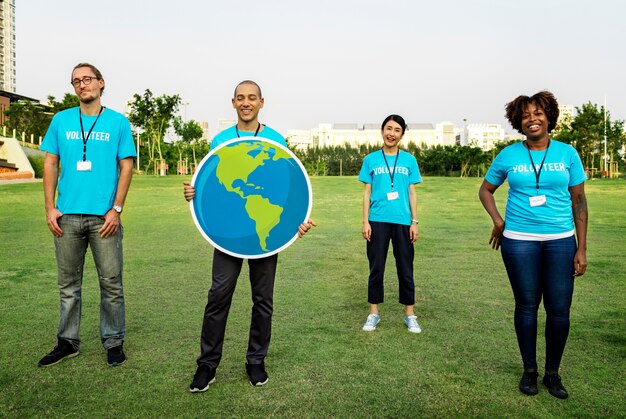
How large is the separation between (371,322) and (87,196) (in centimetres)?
270

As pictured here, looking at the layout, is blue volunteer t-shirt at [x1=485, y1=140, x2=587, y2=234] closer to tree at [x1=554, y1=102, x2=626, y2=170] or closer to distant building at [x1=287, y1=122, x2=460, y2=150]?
tree at [x1=554, y1=102, x2=626, y2=170]

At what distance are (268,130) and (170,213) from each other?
15453 millimetres

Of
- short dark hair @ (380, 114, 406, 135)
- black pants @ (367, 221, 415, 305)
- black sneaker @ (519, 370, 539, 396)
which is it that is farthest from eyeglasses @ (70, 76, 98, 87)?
black sneaker @ (519, 370, 539, 396)

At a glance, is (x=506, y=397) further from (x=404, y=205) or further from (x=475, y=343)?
(x=404, y=205)

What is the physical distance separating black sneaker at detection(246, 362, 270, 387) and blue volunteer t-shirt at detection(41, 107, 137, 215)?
5.10 feet

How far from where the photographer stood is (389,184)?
213 inches

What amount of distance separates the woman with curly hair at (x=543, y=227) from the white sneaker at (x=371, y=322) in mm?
1654

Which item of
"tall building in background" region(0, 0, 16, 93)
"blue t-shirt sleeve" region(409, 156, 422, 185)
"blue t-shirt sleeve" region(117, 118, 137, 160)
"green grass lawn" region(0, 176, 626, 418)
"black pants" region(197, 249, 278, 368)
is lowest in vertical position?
"green grass lawn" region(0, 176, 626, 418)

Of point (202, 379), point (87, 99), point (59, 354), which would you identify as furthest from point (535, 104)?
point (59, 354)

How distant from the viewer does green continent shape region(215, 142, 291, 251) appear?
12.7 ft

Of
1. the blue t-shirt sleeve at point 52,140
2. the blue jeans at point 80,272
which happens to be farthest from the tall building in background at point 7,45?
the blue jeans at point 80,272

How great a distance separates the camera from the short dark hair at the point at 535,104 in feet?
12.4

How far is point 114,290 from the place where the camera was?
14.5 ft

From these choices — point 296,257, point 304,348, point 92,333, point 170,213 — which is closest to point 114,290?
point 92,333
